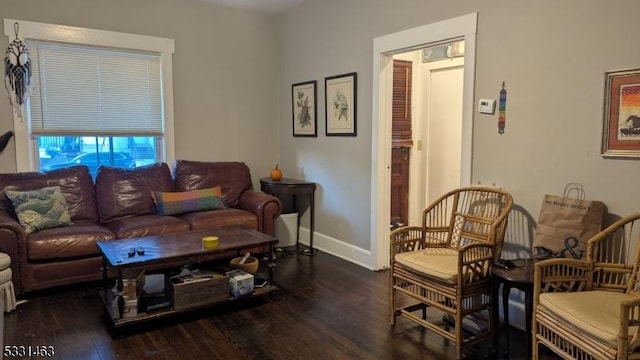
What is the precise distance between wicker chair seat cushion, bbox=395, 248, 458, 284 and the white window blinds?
10.2 ft

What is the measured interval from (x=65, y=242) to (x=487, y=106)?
10.6ft

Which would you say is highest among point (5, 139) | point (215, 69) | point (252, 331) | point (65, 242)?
point (215, 69)

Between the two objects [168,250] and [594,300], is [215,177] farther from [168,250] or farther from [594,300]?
[594,300]

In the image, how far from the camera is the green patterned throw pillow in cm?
350

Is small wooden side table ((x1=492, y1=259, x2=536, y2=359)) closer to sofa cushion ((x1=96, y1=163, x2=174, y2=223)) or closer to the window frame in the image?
sofa cushion ((x1=96, y1=163, x2=174, y2=223))

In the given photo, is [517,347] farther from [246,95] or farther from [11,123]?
[11,123]

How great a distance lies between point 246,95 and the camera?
17.1 feet

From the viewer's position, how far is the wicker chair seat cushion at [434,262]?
2.53m

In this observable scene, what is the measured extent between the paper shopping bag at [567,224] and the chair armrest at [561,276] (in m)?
0.15

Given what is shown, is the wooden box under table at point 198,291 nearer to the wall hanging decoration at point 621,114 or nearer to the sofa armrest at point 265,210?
the sofa armrest at point 265,210

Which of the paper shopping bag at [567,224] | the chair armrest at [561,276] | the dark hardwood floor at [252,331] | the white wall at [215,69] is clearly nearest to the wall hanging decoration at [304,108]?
the white wall at [215,69]

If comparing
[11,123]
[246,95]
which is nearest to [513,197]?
[246,95]

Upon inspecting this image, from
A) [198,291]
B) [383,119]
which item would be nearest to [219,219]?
[198,291]

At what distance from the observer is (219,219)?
4098 millimetres
